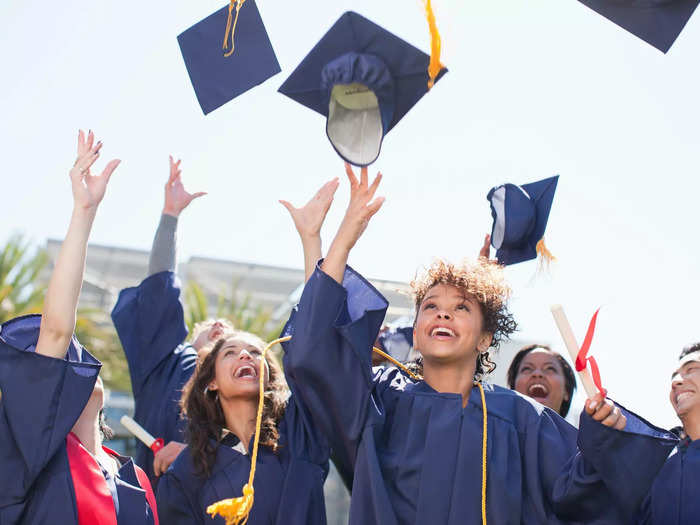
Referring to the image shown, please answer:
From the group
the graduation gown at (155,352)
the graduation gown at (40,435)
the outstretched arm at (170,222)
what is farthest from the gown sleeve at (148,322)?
the graduation gown at (40,435)

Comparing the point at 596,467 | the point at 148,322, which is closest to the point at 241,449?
the point at 148,322

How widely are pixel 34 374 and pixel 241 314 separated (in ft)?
38.7

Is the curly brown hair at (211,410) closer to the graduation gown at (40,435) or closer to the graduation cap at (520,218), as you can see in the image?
the graduation gown at (40,435)

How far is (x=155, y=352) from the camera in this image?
4.55 m

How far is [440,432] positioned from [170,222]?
91.3 inches

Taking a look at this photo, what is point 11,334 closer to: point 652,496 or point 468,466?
point 468,466

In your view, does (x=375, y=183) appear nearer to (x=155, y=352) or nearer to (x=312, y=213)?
(x=312, y=213)

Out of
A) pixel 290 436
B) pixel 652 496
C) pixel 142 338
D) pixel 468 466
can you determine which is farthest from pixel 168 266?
pixel 652 496

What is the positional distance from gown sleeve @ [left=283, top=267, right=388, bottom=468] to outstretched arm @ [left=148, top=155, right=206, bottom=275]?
175cm

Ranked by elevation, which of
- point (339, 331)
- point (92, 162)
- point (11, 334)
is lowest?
point (11, 334)

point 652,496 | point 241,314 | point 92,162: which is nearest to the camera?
point 92,162

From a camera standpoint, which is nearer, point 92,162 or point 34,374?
point 34,374

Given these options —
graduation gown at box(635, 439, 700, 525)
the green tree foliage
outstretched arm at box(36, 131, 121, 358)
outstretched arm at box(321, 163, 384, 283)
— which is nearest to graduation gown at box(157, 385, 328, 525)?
outstretched arm at box(321, 163, 384, 283)

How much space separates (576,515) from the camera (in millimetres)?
2961
